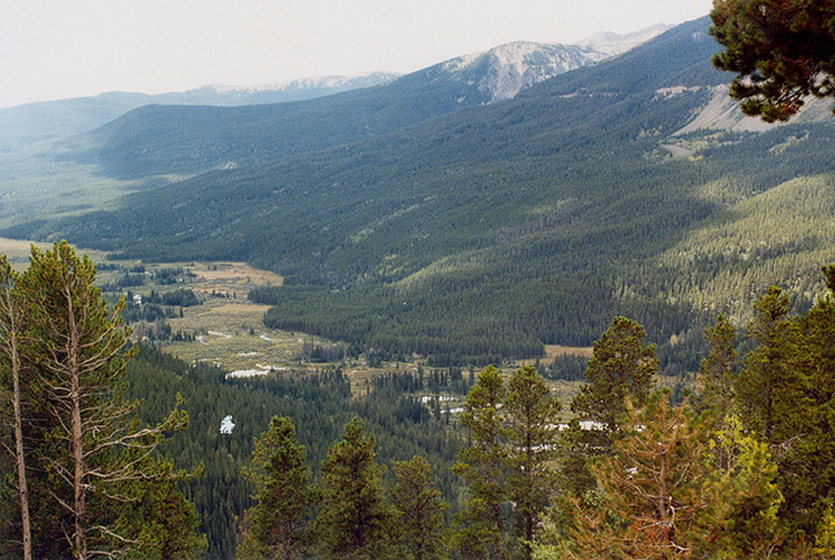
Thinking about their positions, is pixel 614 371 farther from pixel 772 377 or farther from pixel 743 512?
pixel 743 512

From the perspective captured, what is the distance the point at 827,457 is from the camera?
16312 millimetres

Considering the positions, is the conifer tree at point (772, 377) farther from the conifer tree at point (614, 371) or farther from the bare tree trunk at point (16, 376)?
the bare tree trunk at point (16, 376)

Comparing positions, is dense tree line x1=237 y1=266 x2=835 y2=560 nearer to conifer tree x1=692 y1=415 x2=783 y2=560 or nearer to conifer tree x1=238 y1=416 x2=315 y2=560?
conifer tree x1=692 y1=415 x2=783 y2=560

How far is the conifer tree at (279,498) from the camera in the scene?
32.3 m

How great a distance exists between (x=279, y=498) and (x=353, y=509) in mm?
3927

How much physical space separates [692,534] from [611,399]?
1618 centimetres

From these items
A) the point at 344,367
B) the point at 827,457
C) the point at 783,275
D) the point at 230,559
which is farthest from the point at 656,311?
the point at 827,457

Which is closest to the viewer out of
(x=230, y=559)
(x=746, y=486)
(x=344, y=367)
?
(x=746, y=486)

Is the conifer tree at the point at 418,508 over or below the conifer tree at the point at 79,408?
below

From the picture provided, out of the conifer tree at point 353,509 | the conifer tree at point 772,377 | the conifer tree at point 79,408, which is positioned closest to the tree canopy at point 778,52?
the conifer tree at point 772,377

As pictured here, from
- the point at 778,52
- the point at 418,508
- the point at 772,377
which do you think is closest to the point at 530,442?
the point at 418,508

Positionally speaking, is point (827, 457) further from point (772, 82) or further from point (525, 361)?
point (525, 361)

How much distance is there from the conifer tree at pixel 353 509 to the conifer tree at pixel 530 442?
7093 millimetres

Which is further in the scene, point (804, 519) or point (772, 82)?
point (804, 519)
